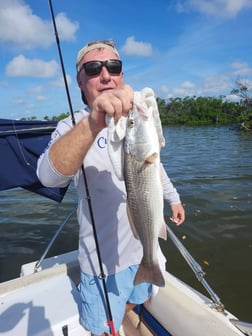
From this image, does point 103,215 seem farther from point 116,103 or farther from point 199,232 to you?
point 199,232

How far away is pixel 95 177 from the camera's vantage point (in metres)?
2.48

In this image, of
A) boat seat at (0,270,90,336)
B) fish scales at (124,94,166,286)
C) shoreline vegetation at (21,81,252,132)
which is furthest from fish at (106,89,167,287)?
shoreline vegetation at (21,81,252,132)

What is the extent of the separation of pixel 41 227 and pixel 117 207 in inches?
277

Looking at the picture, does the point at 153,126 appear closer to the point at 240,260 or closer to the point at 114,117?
the point at 114,117

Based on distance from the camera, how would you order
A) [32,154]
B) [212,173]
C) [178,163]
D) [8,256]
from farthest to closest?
[178,163]
[212,173]
[8,256]
[32,154]

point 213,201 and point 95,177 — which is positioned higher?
point 95,177

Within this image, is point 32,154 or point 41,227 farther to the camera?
point 41,227

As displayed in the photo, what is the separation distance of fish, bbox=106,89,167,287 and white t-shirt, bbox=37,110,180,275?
573 millimetres

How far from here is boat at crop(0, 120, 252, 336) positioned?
2.71 meters

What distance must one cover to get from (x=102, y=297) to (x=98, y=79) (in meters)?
1.95

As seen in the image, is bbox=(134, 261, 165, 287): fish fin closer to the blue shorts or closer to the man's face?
the blue shorts

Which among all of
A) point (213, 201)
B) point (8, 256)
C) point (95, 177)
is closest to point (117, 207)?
point (95, 177)

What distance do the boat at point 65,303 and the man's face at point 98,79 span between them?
1.64m

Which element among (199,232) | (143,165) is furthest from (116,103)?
(199,232)
